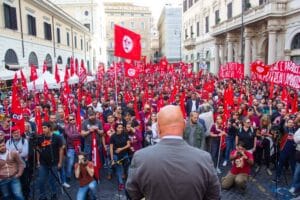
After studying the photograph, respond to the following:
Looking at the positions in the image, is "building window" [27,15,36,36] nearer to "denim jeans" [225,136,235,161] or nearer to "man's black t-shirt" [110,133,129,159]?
Answer: "man's black t-shirt" [110,133,129,159]

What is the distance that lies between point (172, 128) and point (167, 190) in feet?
1.38

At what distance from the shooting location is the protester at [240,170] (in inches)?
247

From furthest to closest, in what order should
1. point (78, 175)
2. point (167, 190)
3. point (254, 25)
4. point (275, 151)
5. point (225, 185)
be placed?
1. point (254, 25)
2. point (275, 151)
3. point (225, 185)
4. point (78, 175)
5. point (167, 190)

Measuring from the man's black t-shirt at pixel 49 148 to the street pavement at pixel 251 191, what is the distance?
0.87m

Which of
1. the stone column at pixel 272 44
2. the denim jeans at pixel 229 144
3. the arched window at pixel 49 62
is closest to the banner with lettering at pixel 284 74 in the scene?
the denim jeans at pixel 229 144

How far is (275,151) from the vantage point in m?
7.18

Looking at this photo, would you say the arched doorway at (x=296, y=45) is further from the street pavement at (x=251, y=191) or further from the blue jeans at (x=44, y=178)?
the blue jeans at (x=44, y=178)

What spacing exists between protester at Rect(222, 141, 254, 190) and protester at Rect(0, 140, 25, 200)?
394 centimetres

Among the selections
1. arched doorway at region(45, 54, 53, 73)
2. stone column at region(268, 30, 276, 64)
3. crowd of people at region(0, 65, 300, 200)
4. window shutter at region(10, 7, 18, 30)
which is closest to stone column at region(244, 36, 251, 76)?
stone column at region(268, 30, 276, 64)

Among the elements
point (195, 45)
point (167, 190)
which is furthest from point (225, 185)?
point (195, 45)

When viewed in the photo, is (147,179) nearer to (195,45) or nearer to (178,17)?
(195,45)

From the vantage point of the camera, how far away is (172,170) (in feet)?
6.79

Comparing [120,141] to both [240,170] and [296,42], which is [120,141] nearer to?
[240,170]

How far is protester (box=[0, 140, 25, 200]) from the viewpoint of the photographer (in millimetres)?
5176
